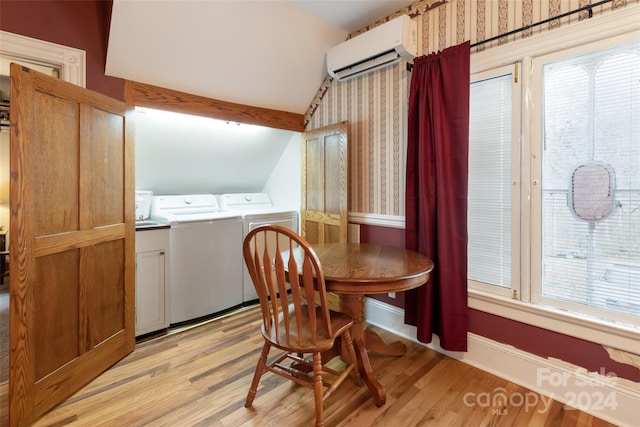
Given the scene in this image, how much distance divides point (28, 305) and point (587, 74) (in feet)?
10.4

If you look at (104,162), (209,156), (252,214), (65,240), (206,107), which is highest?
(206,107)

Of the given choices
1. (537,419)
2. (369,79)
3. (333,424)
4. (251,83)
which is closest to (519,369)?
(537,419)

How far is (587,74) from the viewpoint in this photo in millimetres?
1702

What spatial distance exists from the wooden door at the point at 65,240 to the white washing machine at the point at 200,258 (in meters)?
0.41

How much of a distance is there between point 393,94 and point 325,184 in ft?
3.27

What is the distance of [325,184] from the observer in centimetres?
298

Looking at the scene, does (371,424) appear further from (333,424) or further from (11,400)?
(11,400)

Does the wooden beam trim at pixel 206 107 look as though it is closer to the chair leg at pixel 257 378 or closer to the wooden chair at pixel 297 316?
the wooden chair at pixel 297 316

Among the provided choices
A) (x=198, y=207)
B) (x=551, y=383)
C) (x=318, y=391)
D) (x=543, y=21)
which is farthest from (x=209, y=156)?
(x=551, y=383)

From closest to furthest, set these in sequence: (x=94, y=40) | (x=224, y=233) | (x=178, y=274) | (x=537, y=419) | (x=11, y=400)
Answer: (x=11, y=400), (x=537, y=419), (x=94, y=40), (x=178, y=274), (x=224, y=233)

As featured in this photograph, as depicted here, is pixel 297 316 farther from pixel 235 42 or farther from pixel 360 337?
pixel 235 42

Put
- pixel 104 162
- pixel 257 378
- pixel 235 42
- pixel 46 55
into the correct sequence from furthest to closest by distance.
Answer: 1. pixel 235 42
2. pixel 104 162
3. pixel 46 55
4. pixel 257 378

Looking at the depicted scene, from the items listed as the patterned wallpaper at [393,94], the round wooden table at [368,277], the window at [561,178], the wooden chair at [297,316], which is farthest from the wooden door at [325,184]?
the wooden chair at [297,316]

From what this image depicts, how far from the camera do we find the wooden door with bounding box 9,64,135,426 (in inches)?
58.9
